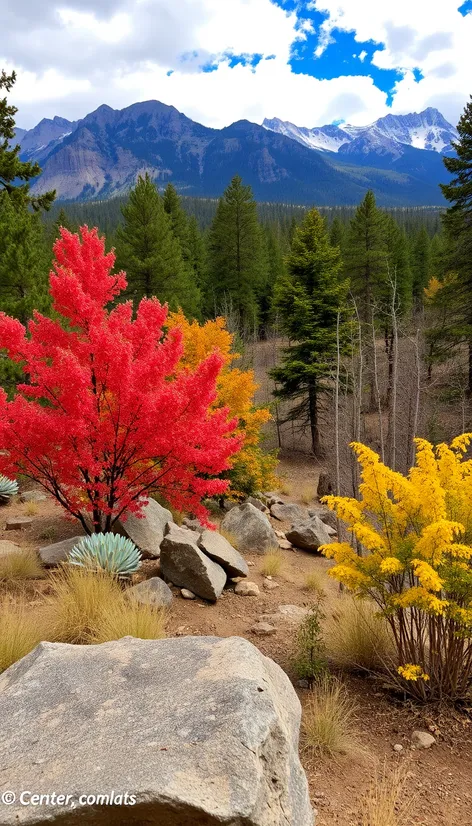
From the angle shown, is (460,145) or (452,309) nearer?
Result: (460,145)

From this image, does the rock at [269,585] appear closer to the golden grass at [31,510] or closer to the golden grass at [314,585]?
the golden grass at [314,585]

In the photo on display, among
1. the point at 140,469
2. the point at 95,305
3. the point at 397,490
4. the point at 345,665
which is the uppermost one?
the point at 95,305

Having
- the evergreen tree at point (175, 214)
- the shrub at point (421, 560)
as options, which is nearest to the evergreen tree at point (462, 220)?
the shrub at point (421, 560)

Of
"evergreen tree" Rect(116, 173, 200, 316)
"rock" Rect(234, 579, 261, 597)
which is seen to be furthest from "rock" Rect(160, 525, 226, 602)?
"evergreen tree" Rect(116, 173, 200, 316)

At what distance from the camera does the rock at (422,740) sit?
12.5 feet

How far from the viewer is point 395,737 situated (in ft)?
12.9

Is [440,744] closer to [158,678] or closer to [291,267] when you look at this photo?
[158,678]

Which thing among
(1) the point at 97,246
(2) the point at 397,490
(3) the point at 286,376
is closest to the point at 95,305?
(1) the point at 97,246

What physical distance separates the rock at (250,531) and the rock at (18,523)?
149 inches

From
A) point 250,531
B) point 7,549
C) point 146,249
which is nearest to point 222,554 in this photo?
point 250,531

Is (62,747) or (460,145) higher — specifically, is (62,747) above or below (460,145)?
below

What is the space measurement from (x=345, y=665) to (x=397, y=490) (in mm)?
2025

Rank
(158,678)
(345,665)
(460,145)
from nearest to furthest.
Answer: (158,678)
(345,665)
(460,145)

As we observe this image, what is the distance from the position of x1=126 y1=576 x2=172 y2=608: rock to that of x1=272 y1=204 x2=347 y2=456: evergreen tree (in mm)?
16545
